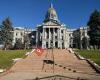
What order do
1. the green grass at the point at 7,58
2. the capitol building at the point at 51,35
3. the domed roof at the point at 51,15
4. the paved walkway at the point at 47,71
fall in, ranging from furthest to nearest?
the domed roof at the point at 51,15
the capitol building at the point at 51,35
the green grass at the point at 7,58
the paved walkway at the point at 47,71

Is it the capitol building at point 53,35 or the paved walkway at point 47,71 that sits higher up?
the capitol building at point 53,35

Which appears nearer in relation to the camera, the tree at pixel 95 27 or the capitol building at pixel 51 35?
the tree at pixel 95 27

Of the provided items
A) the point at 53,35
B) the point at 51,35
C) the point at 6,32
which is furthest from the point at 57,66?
the point at 51,35

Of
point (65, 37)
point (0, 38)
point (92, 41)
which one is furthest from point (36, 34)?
point (92, 41)

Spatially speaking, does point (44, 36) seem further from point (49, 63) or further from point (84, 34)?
point (49, 63)

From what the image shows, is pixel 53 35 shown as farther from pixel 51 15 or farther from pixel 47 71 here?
pixel 47 71

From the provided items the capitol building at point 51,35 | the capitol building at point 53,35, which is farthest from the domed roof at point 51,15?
the capitol building at point 51,35

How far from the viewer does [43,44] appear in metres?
112

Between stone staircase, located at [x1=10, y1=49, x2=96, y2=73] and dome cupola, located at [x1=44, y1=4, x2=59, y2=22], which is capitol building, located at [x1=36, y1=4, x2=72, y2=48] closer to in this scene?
dome cupola, located at [x1=44, y1=4, x2=59, y2=22]

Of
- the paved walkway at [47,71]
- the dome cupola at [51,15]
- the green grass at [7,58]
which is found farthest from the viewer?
the dome cupola at [51,15]

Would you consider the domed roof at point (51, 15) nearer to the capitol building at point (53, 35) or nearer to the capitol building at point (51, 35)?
the capitol building at point (53, 35)

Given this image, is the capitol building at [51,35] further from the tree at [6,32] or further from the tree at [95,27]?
the tree at [95,27]

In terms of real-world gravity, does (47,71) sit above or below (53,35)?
below

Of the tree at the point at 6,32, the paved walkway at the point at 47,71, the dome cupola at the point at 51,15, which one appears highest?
the dome cupola at the point at 51,15
